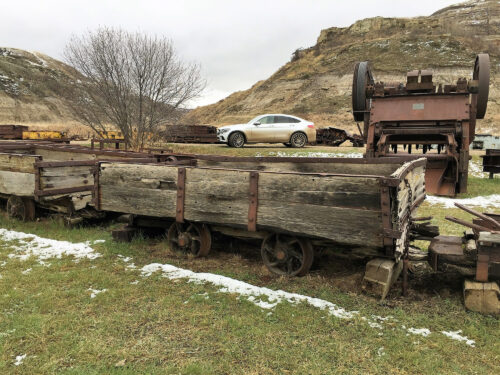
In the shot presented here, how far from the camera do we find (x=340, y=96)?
129 ft

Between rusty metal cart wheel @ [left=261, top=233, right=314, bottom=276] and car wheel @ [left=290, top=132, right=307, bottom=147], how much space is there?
13.0 m

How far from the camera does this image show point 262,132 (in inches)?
642

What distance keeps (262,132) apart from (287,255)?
13.0m

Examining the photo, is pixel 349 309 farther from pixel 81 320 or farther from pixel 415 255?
pixel 81 320

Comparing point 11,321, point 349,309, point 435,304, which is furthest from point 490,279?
point 11,321

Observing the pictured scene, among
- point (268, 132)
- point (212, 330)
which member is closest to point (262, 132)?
point (268, 132)

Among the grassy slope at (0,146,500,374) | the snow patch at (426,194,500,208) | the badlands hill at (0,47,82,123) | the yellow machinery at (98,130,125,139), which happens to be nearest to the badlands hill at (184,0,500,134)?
the yellow machinery at (98,130,125,139)

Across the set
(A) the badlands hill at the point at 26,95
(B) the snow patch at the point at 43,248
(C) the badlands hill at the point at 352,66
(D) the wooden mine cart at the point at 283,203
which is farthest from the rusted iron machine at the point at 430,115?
(A) the badlands hill at the point at 26,95

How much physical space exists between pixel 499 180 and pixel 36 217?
11.5m

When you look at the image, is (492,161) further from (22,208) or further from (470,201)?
(22,208)

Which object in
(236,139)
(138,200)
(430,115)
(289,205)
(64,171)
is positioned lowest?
(138,200)

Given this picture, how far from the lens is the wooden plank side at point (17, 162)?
587 cm

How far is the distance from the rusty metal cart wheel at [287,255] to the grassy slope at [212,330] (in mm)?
122

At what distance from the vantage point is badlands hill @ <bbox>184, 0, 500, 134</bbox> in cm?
3791
